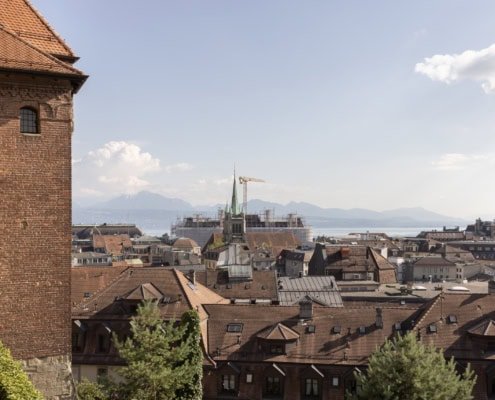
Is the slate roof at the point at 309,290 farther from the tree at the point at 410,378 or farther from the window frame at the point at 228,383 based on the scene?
the tree at the point at 410,378

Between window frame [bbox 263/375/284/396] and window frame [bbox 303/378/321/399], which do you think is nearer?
window frame [bbox 303/378/321/399]

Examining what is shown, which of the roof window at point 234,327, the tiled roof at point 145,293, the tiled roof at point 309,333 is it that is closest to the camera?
the tiled roof at point 309,333

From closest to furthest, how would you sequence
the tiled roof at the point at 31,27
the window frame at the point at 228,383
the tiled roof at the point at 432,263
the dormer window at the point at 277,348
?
the tiled roof at the point at 31,27 < the window frame at the point at 228,383 < the dormer window at the point at 277,348 < the tiled roof at the point at 432,263

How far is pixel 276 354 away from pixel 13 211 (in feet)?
82.5

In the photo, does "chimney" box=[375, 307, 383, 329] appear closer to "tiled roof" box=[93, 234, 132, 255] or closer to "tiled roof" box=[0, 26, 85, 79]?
"tiled roof" box=[0, 26, 85, 79]

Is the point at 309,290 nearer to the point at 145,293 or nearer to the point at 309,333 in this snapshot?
the point at 309,333

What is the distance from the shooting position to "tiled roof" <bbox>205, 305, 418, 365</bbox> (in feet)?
130

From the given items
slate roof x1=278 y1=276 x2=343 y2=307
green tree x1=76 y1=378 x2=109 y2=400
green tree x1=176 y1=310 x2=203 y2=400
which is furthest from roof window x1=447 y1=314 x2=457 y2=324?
green tree x1=76 y1=378 x2=109 y2=400

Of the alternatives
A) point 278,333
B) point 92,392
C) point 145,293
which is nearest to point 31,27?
point 92,392

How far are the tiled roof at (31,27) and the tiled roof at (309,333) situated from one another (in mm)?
25874

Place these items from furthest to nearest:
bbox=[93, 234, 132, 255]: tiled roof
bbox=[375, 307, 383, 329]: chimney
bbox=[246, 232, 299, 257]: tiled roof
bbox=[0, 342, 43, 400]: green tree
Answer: bbox=[93, 234, 132, 255]: tiled roof → bbox=[246, 232, 299, 257]: tiled roof → bbox=[375, 307, 383, 329]: chimney → bbox=[0, 342, 43, 400]: green tree

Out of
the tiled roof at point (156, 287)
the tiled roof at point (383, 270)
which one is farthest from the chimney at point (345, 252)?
the tiled roof at point (156, 287)

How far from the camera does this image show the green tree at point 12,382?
16.6 m

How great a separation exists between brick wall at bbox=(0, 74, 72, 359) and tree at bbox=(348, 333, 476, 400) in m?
17.6
